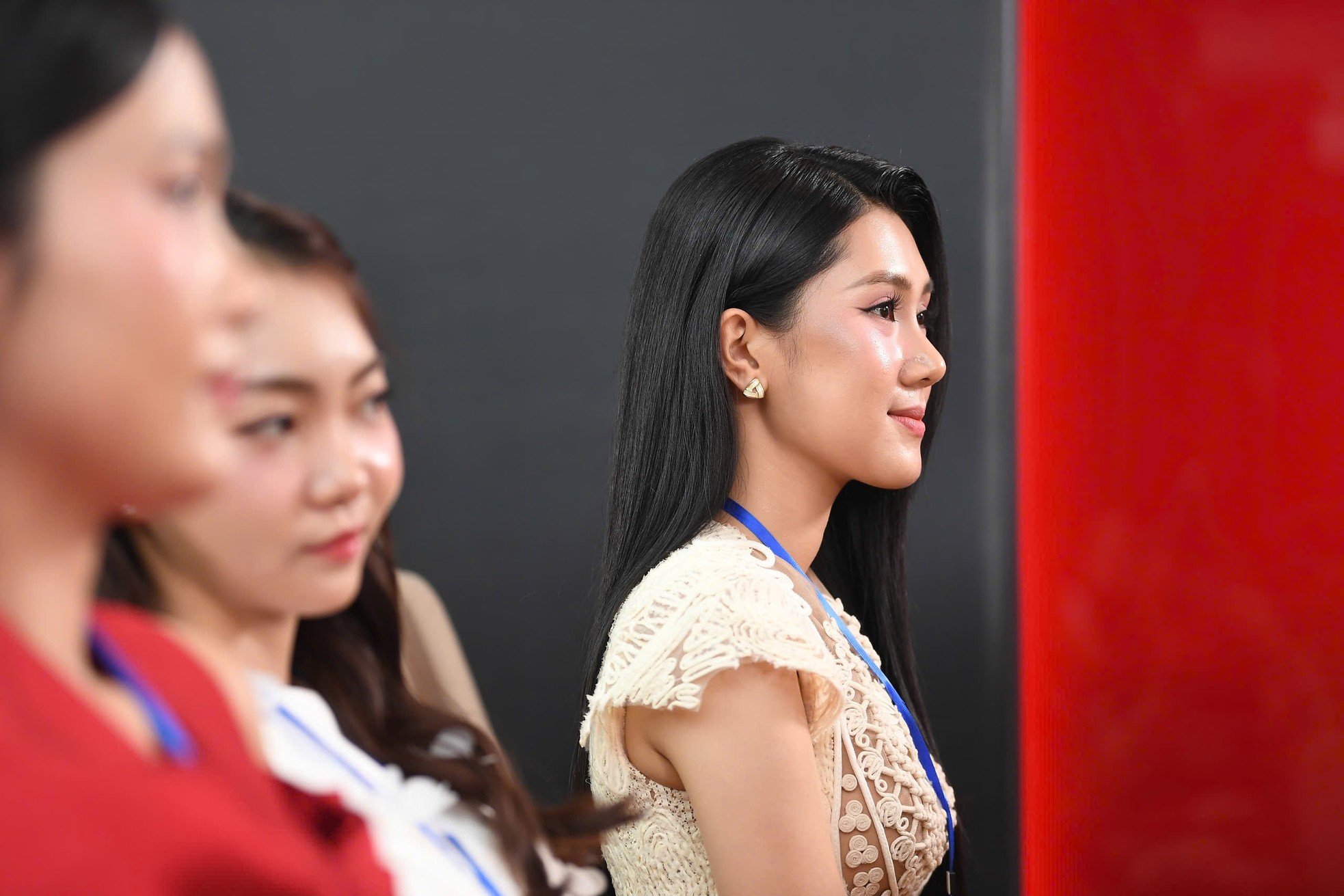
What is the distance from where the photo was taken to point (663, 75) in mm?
1809

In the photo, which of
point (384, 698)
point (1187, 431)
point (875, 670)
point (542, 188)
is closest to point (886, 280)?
point (875, 670)

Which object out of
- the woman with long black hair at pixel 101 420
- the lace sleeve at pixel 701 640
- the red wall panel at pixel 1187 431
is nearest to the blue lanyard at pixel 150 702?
the woman with long black hair at pixel 101 420

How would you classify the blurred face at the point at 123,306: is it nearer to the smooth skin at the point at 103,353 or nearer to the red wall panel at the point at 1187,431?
the smooth skin at the point at 103,353

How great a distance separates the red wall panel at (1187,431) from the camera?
1789 mm

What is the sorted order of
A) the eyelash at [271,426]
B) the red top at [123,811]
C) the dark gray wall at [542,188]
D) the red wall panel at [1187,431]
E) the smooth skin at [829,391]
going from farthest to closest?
the red wall panel at [1187,431], the dark gray wall at [542,188], the smooth skin at [829,391], the eyelash at [271,426], the red top at [123,811]

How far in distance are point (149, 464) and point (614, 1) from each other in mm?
1495

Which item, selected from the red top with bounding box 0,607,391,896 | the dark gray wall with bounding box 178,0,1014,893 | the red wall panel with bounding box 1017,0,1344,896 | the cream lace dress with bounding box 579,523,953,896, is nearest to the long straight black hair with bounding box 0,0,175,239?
the red top with bounding box 0,607,391,896

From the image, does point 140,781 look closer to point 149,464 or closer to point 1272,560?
point 149,464

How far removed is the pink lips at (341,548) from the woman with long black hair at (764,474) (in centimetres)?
64

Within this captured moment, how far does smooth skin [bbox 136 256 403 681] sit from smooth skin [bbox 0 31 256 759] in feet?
0.39

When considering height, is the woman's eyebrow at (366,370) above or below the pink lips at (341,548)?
above

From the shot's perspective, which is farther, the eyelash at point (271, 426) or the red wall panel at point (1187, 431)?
the red wall panel at point (1187, 431)

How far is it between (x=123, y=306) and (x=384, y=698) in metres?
0.35

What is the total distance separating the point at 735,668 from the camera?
46.4 inches
